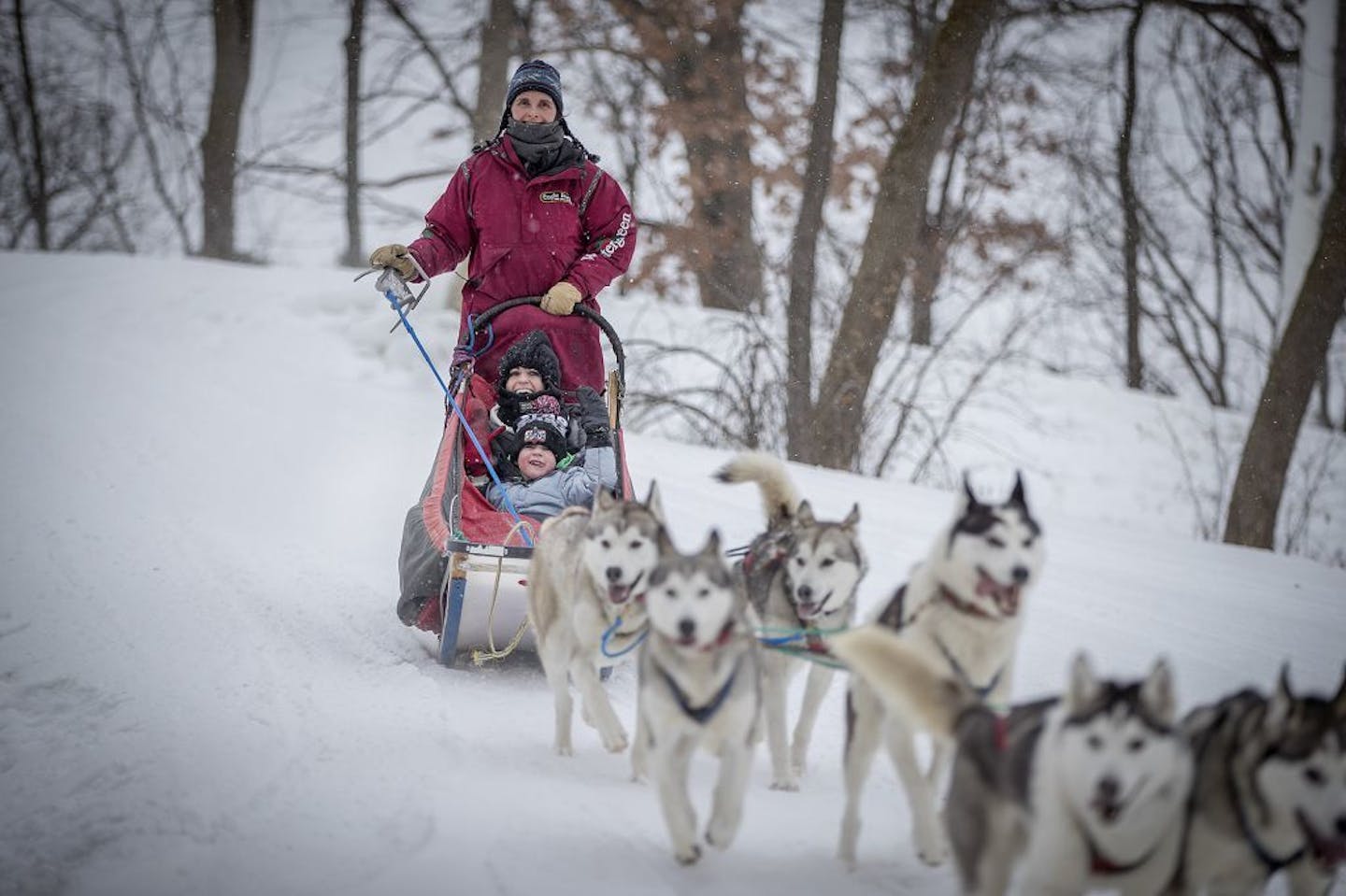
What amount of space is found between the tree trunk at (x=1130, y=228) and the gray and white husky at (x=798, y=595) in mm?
12902

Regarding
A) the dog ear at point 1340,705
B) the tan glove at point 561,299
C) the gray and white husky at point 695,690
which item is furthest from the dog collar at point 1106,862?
the tan glove at point 561,299

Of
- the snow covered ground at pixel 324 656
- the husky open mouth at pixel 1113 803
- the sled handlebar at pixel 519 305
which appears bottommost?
the snow covered ground at pixel 324 656

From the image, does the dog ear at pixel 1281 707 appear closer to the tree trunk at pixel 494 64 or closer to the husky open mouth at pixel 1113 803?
Result: the husky open mouth at pixel 1113 803

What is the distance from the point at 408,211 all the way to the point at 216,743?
49.3 ft

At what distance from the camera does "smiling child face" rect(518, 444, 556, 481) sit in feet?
14.7

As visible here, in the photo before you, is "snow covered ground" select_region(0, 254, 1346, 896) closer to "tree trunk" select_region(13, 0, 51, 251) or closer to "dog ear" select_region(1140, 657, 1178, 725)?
"dog ear" select_region(1140, 657, 1178, 725)

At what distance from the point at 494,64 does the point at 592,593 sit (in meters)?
9.35

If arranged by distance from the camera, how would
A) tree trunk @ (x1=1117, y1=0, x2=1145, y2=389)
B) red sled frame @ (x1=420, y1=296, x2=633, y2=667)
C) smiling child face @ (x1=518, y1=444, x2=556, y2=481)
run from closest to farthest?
red sled frame @ (x1=420, y1=296, x2=633, y2=667), smiling child face @ (x1=518, y1=444, x2=556, y2=481), tree trunk @ (x1=1117, y1=0, x2=1145, y2=389)

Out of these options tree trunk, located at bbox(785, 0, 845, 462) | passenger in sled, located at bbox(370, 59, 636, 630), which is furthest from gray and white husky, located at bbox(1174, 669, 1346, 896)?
tree trunk, located at bbox(785, 0, 845, 462)

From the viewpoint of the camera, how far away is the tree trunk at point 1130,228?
14823 millimetres

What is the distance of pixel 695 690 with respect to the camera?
2643mm

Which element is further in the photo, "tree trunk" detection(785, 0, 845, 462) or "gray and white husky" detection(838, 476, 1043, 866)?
"tree trunk" detection(785, 0, 845, 462)

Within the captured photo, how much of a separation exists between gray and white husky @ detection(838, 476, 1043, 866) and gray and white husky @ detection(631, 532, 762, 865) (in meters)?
0.31

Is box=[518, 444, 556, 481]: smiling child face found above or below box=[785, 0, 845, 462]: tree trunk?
below
